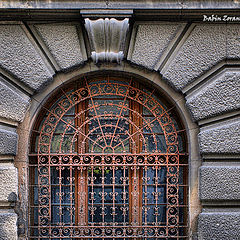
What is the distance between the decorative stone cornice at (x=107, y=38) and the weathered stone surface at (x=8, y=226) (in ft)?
6.35

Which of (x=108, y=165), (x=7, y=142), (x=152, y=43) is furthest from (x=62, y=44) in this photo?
(x=108, y=165)

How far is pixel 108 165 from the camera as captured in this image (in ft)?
11.3

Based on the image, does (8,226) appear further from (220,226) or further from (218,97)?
(218,97)

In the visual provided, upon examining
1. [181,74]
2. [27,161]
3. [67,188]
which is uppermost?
[181,74]

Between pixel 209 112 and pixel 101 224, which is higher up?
pixel 209 112

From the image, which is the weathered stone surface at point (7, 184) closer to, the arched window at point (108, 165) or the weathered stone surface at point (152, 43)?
the arched window at point (108, 165)

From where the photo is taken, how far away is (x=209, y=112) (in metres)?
3.27

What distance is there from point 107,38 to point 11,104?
4.17 feet

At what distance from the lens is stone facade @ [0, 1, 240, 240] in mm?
3246

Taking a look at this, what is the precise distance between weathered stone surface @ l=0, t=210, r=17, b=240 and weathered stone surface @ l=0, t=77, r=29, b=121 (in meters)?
1.05

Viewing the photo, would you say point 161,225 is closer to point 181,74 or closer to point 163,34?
point 181,74

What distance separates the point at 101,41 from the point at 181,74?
95 centimetres

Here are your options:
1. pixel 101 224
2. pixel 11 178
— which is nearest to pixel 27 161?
pixel 11 178

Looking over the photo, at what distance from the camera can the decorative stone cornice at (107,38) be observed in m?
3.19
